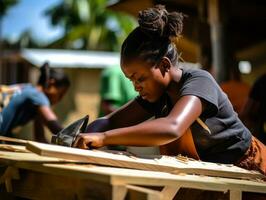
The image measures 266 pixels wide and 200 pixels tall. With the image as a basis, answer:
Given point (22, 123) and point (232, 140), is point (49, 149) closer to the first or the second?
point (232, 140)

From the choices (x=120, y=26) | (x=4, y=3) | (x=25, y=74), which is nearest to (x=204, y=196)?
(x=25, y=74)

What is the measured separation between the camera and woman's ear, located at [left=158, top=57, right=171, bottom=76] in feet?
9.89

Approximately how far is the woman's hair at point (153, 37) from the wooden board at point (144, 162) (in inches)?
20.9

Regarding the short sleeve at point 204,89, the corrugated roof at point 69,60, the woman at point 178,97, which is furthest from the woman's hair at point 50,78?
the corrugated roof at point 69,60

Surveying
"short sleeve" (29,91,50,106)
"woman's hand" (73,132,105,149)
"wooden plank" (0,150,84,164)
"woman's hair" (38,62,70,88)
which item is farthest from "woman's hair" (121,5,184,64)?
"woman's hair" (38,62,70,88)

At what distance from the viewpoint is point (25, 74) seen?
17797mm

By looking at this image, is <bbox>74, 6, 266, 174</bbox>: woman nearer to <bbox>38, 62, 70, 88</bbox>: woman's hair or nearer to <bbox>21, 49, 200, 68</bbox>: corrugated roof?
<bbox>38, 62, 70, 88</bbox>: woman's hair

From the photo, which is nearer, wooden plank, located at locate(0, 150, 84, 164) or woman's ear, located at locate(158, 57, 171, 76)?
wooden plank, located at locate(0, 150, 84, 164)

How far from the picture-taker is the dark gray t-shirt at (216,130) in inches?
118

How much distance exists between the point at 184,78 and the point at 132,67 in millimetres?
294

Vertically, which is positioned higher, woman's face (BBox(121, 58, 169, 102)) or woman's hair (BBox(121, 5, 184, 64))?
woman's hair (BBox(121, 5, 184, 64))

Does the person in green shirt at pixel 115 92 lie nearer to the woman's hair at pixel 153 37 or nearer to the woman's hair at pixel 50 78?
the woman's hair at pixel 50 78

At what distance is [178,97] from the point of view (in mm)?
2996

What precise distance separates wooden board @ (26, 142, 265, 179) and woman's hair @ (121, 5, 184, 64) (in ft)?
1.74
